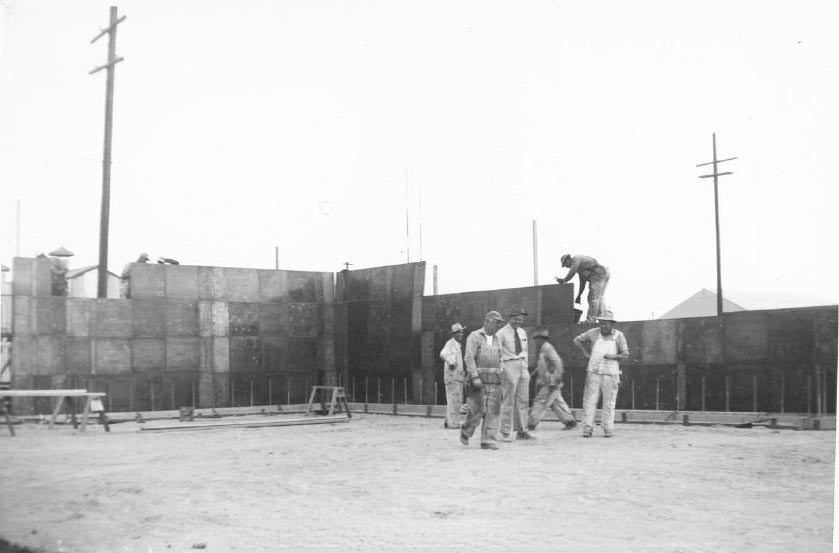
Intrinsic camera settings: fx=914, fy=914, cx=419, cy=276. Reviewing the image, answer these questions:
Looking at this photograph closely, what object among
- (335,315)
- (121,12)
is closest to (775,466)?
(121,12)

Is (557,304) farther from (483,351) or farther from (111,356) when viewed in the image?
(111,356)

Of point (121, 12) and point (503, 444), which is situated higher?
point (121, 12)

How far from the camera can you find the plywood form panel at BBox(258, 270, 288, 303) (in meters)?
19.6

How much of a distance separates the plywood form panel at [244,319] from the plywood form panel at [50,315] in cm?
332

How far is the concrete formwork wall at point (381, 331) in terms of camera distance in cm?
1886

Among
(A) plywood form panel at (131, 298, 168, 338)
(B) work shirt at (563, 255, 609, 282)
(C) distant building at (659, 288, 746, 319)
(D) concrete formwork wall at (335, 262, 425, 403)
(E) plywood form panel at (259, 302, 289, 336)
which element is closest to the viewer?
(B) work shirt at (563, 255, 609, 282)

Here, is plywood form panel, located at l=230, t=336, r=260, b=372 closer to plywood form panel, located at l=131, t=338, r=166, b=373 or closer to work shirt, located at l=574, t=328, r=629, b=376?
plywood form panel, located at l=131, t=338, r=166, b=373

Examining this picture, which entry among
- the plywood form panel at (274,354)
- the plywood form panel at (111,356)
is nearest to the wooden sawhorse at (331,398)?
the plywood form panel at (274,354)

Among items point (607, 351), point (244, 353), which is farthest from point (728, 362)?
point (244, 353)

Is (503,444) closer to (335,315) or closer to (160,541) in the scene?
(160,541)

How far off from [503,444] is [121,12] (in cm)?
710

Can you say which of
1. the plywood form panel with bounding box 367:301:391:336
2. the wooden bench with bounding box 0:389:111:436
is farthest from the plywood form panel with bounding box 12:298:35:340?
the plywood form panel with bounding box 367:301:391:336

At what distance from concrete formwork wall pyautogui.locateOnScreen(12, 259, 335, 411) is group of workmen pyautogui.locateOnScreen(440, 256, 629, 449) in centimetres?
561

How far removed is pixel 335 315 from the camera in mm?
20484
